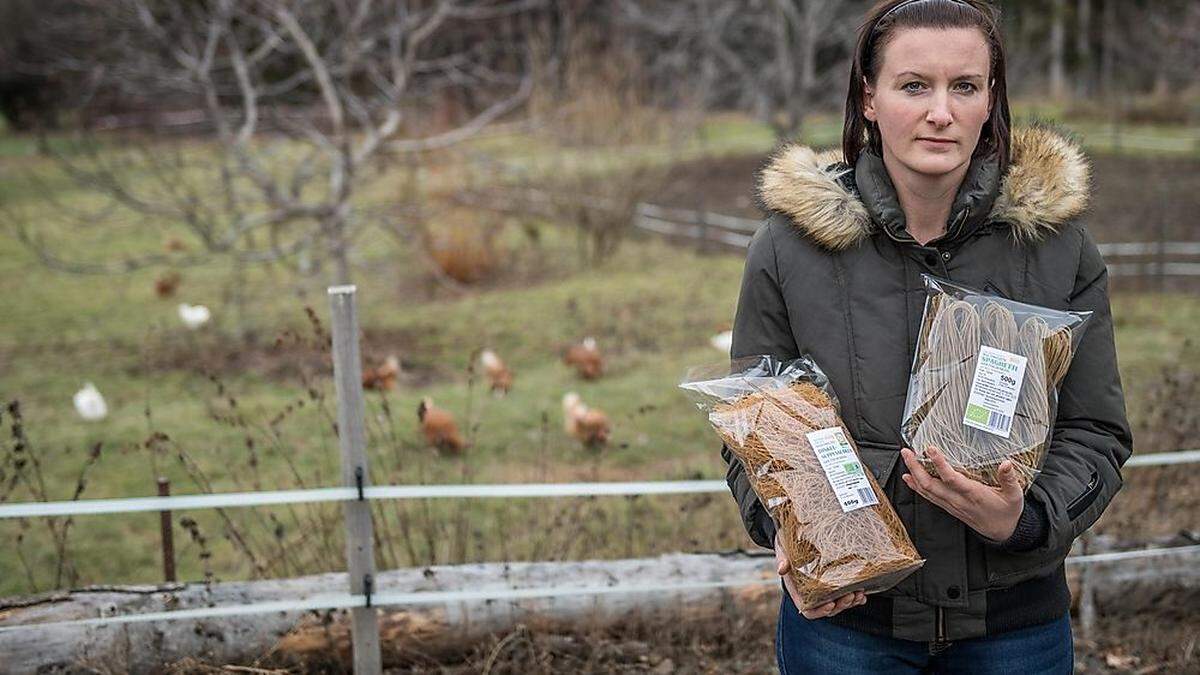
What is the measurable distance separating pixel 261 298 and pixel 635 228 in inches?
206

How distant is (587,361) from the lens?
8.00 m

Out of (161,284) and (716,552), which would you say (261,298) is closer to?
(161,284)

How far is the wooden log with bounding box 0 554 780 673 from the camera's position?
10.7 ft

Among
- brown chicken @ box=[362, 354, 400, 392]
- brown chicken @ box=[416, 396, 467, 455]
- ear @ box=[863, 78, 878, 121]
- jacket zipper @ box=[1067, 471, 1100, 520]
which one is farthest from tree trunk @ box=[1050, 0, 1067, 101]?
jacket zipper @ box=[1067, 471, 1100, 520]

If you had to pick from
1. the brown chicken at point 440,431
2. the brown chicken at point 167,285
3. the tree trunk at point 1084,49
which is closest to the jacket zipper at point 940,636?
the brown chicken at point 440,431

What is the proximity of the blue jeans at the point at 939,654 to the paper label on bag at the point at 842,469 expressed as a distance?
270 millimetres

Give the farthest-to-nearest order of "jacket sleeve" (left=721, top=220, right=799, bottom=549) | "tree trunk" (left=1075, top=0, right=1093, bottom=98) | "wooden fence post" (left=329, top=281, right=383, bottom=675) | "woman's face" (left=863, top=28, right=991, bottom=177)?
"tree trunk" (left=1075, top=0, right=1093, bottom=98)
"wooden fence post" (left=329, top=281, right=383, bottom=675)
"jacket sleeve" (left=721, top=220, right=799, bottom=549)
"woman's face" (left=863, top=28, right=991, bottom=177)

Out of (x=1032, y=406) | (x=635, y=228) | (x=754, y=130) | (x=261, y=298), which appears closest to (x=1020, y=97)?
(x=754, y=130)

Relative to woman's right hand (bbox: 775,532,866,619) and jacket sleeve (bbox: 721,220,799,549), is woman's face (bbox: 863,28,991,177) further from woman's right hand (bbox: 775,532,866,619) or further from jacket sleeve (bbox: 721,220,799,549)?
woman's right hand (bbox: 775,532,866,619)

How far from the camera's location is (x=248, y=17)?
357 inches

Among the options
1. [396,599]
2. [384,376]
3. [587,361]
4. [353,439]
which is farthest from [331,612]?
[587,361]

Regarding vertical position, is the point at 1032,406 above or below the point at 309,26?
below

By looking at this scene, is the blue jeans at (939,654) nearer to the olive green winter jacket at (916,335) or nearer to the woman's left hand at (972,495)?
the olive green winter jacket at (916,335)

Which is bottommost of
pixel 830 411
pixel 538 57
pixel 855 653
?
pixel 855 653
